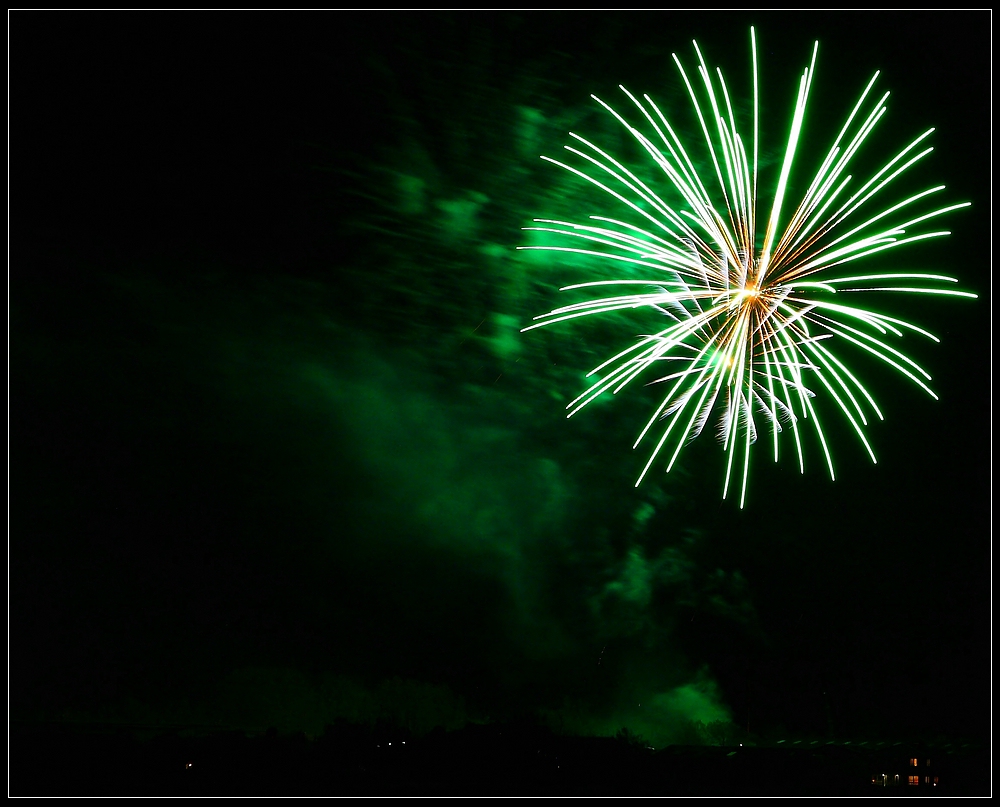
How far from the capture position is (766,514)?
29.8ft

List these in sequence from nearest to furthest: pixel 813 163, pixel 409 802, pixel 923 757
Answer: pixel 409 802 < pixel 813 163 < pixel 923 757

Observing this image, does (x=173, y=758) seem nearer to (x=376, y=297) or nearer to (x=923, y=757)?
(x=376, y=297)

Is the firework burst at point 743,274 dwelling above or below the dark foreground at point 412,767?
above

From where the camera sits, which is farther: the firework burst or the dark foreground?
the dark foreground

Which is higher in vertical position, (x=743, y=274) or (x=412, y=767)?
(x=743, y=274)

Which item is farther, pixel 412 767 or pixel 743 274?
pixel 412 767

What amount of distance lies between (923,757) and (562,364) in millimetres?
7986

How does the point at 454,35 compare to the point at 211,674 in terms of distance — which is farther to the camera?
the point at 211,674

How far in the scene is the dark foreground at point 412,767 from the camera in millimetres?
8258

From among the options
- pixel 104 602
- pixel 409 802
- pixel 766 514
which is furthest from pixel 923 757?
pixel 104 602

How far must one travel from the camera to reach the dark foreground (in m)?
8.26

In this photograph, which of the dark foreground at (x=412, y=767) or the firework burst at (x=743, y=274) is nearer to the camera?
the firework burst at (x=743, y=274)

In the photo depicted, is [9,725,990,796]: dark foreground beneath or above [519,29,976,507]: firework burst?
beneath

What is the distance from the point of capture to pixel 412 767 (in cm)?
864
